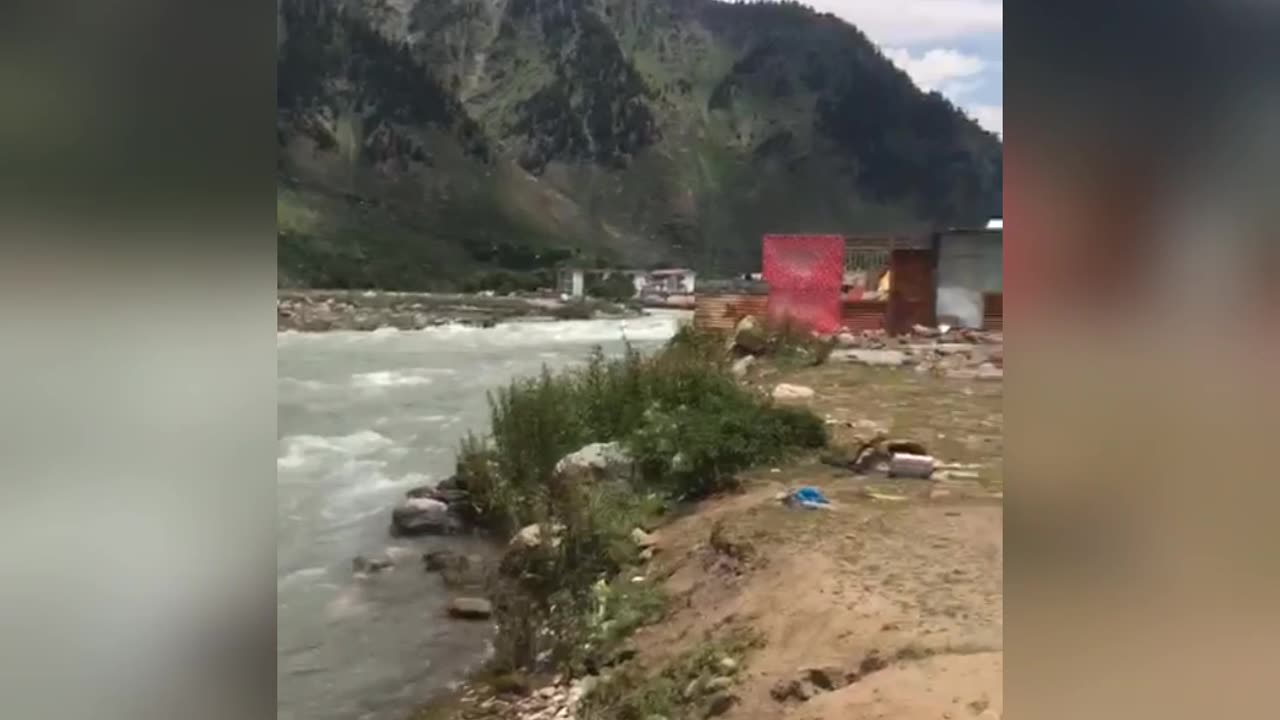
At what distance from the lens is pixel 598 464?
172cm

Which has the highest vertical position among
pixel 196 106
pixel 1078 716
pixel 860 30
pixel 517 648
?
pixel 860 30

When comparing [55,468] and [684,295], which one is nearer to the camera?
[55,468]

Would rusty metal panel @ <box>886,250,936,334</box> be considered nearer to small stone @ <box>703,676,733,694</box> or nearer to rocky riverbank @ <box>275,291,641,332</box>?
rocky riverbank @ <box>275,291,641,332</box>

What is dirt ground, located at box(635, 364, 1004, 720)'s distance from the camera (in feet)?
5.44

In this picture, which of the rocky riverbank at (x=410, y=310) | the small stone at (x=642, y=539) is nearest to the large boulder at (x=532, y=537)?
the small stone at (x=642, y=539)

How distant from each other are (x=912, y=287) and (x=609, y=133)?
0.55 m

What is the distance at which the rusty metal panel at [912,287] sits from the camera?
5.68 feet

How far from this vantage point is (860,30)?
173cm

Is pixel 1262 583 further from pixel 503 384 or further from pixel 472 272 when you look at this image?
pixel 472 272

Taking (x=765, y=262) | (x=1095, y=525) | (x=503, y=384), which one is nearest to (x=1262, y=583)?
(x=1095, y=525)

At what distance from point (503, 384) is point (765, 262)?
0.46 m

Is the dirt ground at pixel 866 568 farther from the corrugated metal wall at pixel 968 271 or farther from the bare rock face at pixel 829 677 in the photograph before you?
the corrugated metal wall at pixel 968 271

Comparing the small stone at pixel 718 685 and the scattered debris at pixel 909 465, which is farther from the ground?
the scattered debris at pixel 909 465

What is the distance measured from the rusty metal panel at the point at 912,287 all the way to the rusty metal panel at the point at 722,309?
209 mm
